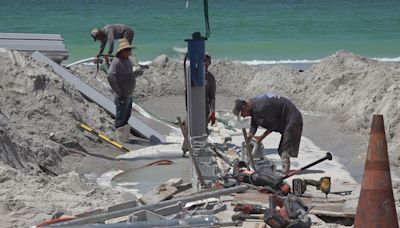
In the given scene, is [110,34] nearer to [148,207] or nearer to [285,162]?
[285,162]

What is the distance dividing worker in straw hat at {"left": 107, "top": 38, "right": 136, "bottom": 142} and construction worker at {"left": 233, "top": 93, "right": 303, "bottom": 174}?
11.2 feet

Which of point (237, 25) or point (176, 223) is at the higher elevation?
point (176, 223)

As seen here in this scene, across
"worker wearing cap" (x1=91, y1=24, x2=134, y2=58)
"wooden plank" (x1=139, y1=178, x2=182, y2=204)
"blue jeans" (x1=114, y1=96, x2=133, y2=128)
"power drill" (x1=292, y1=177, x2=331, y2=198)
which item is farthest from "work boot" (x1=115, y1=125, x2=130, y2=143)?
"power drill" (x1=292, y1=177, x2=331, y2=198)

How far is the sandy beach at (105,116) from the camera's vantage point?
1030cm

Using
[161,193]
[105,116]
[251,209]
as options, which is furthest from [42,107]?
[251,209]

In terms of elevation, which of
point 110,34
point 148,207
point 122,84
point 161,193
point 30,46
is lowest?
point 161,193

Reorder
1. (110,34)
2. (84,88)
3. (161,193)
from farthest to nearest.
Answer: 1. (110,34)
2. (84,88)
3. (161,193)

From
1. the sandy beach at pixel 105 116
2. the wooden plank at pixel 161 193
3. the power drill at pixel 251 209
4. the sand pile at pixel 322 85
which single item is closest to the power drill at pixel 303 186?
the sandy beach at pixel 105 116

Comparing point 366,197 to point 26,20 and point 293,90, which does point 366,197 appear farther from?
point 26,20

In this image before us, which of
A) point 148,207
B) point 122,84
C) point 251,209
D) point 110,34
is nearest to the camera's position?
point 148,207

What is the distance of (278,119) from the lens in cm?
1213

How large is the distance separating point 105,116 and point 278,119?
184 inches

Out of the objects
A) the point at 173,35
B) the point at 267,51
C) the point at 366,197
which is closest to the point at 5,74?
the point at 366,197

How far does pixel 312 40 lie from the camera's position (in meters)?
40.3
